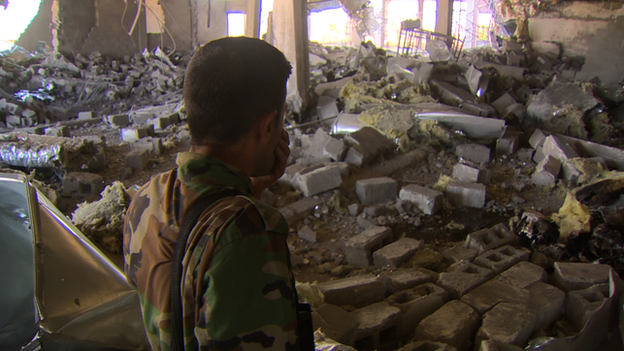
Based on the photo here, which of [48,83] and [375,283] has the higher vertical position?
[48,83]

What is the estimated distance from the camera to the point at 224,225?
0.96 m

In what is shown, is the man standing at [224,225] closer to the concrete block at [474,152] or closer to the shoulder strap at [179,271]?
the shoulder strap at [179,271]

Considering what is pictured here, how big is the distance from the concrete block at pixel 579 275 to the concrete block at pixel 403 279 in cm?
103

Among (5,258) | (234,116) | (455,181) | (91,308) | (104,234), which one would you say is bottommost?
(455,181)

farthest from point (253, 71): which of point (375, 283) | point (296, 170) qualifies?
point (296, 170)

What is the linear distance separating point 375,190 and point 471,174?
1.38 m

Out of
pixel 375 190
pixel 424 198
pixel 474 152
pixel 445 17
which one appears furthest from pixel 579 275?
pixel 445 17

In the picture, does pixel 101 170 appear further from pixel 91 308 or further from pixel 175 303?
pixel 175 303

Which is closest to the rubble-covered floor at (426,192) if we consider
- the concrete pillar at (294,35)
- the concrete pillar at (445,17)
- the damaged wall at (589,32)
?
the concrete pillar at (294,35)

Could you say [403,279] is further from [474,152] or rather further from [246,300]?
[474,152]

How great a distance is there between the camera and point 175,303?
1.02 metres

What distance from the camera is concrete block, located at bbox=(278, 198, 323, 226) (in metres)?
4.68

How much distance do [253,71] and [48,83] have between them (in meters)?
13.0

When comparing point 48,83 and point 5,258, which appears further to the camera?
point 48,83
